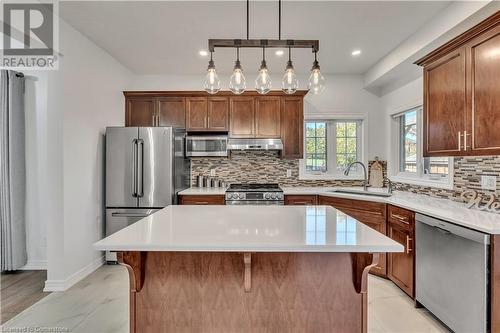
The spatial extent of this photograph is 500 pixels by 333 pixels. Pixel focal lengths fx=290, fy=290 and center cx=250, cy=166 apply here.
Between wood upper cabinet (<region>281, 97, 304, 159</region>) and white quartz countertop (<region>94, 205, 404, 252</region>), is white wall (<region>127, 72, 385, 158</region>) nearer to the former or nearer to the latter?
wood upper cabinet (<region>281, 97, 304, 159</region>)

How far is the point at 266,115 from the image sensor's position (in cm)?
437

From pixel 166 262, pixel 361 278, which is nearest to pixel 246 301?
pixel 166 262

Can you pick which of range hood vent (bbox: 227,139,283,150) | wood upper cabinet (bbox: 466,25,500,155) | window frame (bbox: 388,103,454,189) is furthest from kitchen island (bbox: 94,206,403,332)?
range hood vent (bbox: 227,139,283,150)

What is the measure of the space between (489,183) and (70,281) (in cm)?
413

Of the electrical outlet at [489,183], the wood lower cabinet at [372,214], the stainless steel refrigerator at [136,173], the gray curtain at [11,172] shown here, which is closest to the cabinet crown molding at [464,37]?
the electrical outlet at [489,183]

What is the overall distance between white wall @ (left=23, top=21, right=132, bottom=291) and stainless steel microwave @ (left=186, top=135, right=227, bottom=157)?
113 centimetres

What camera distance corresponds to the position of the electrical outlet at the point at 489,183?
96.3 inches

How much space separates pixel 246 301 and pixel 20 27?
3.14 m

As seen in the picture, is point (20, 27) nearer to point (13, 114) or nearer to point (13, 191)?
point (13, 114)

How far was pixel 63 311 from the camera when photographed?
256 cm

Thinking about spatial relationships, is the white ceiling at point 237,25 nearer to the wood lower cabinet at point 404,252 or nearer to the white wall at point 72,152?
the white wall at point 72,152

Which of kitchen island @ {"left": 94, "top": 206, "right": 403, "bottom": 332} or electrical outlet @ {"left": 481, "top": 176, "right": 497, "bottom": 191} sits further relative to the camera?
electrical outlet @ {"left": 481, "top": 176, "right": 497, "bottom": 191}

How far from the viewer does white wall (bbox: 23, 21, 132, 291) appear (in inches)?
117

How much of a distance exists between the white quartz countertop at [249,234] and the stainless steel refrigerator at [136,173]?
1.61m
